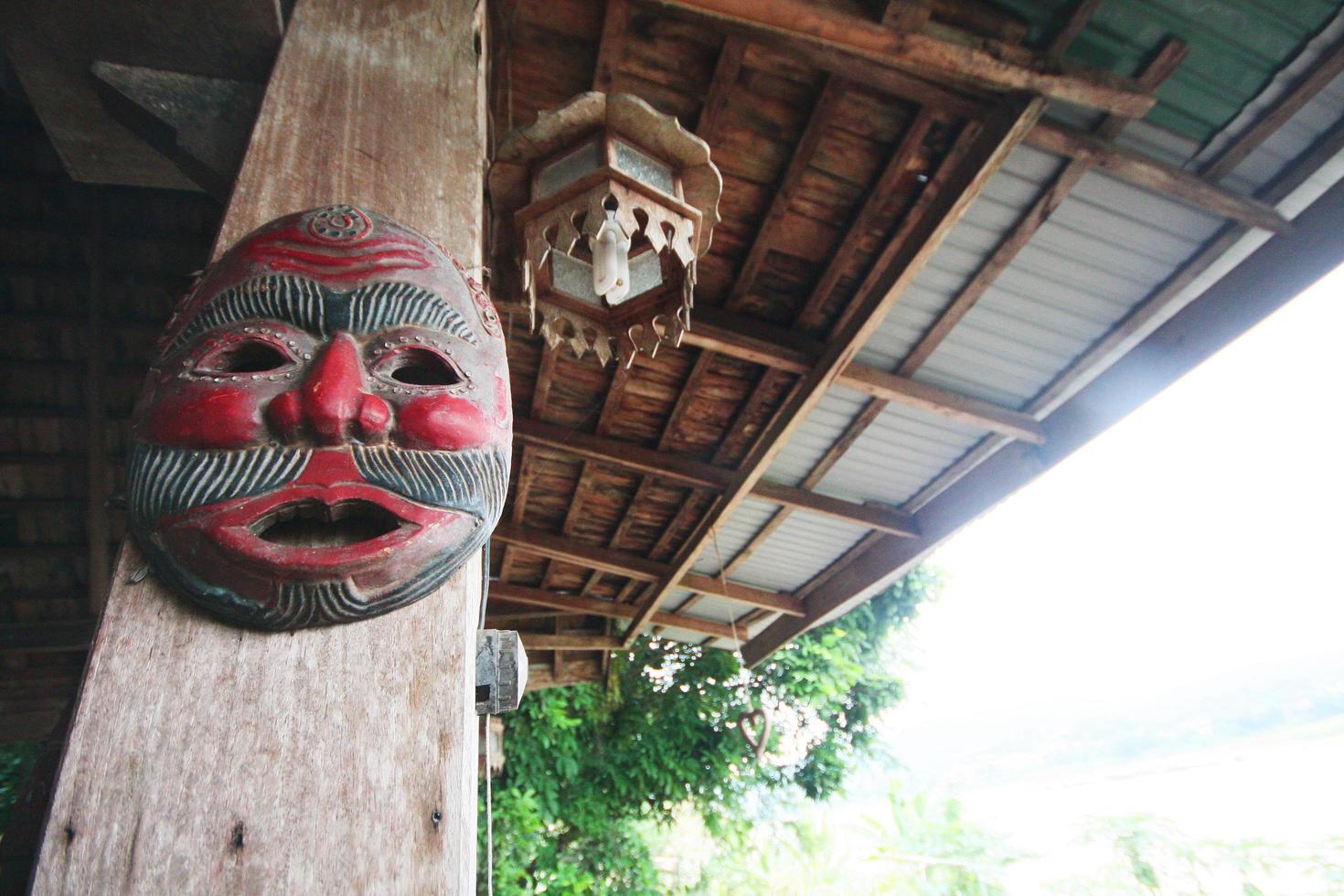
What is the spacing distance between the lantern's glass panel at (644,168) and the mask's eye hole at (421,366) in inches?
30.4

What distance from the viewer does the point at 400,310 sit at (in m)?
1.06

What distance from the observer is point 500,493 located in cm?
105

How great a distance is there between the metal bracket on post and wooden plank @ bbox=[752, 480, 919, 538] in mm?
3232

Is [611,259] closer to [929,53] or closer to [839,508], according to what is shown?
[929,53]

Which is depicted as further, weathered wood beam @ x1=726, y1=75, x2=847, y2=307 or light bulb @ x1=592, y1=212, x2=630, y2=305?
weathered wood beam @ x1=726, y1=75, x2=847, y2=307

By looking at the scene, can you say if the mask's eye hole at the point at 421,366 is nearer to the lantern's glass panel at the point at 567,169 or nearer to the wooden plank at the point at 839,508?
the lantern's glass panel at the point at 567,169

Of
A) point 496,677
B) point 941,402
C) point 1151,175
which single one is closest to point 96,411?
point 496,677

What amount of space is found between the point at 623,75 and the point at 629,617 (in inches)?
183

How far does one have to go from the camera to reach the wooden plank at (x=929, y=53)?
6.59ft

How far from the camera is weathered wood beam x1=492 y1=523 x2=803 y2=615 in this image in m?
5.12

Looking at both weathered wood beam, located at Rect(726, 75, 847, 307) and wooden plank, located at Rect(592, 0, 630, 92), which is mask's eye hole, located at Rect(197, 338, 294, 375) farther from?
weathered wood beam, located at Rect(726, 75, 847, 307)

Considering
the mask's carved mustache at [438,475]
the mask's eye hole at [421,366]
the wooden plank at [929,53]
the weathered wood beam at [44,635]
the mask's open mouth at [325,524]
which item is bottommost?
the mask's open mouth at [325,524]

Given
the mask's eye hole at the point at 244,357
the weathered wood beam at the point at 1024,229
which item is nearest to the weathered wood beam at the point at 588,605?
the weathered wood beam at the point at 1024,229

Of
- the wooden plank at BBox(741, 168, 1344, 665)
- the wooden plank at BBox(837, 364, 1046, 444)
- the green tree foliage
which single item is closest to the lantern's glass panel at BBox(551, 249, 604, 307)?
the wooden plank at BBox(837, 364, 1046, 444)
